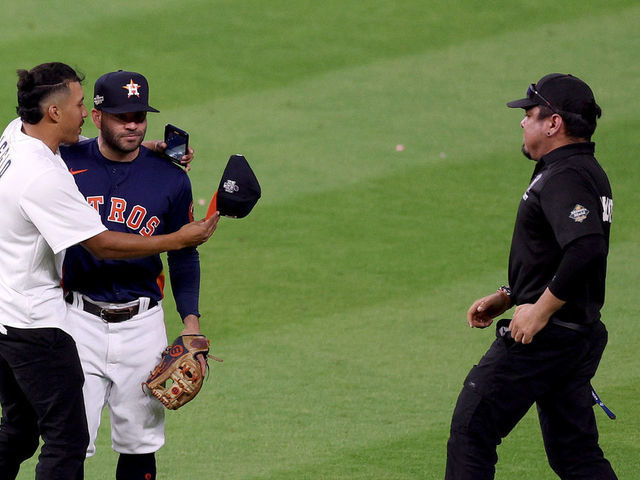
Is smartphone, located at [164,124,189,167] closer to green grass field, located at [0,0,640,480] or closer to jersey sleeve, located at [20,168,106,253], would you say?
jersey sleeve, located at [20,168,106,253]

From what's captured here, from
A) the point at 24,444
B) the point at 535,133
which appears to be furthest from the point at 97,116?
the point at 535,133

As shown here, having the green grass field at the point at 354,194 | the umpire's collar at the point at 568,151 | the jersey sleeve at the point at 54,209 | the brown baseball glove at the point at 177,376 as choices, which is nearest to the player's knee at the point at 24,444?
the brown baseball glove at the point at 177,376

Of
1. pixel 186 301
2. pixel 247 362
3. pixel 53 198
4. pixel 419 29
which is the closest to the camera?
pixel 53 198

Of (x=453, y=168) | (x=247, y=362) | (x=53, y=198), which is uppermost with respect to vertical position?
(x=53, y=198)

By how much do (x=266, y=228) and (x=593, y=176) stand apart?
15.5 feet

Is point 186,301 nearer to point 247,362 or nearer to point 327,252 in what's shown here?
point 247,362

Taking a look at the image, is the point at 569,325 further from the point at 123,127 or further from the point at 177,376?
the point at 123,127

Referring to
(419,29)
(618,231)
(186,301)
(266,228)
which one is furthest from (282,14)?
(186,301)

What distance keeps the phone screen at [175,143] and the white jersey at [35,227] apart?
62cm

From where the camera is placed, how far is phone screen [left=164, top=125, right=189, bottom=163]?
5.12 m

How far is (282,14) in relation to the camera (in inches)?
503

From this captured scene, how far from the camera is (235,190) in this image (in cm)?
492

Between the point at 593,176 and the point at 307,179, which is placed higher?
the point at 593,176

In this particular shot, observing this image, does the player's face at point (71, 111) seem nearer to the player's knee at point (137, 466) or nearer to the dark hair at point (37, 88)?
the dark hair at point (37, 88)
